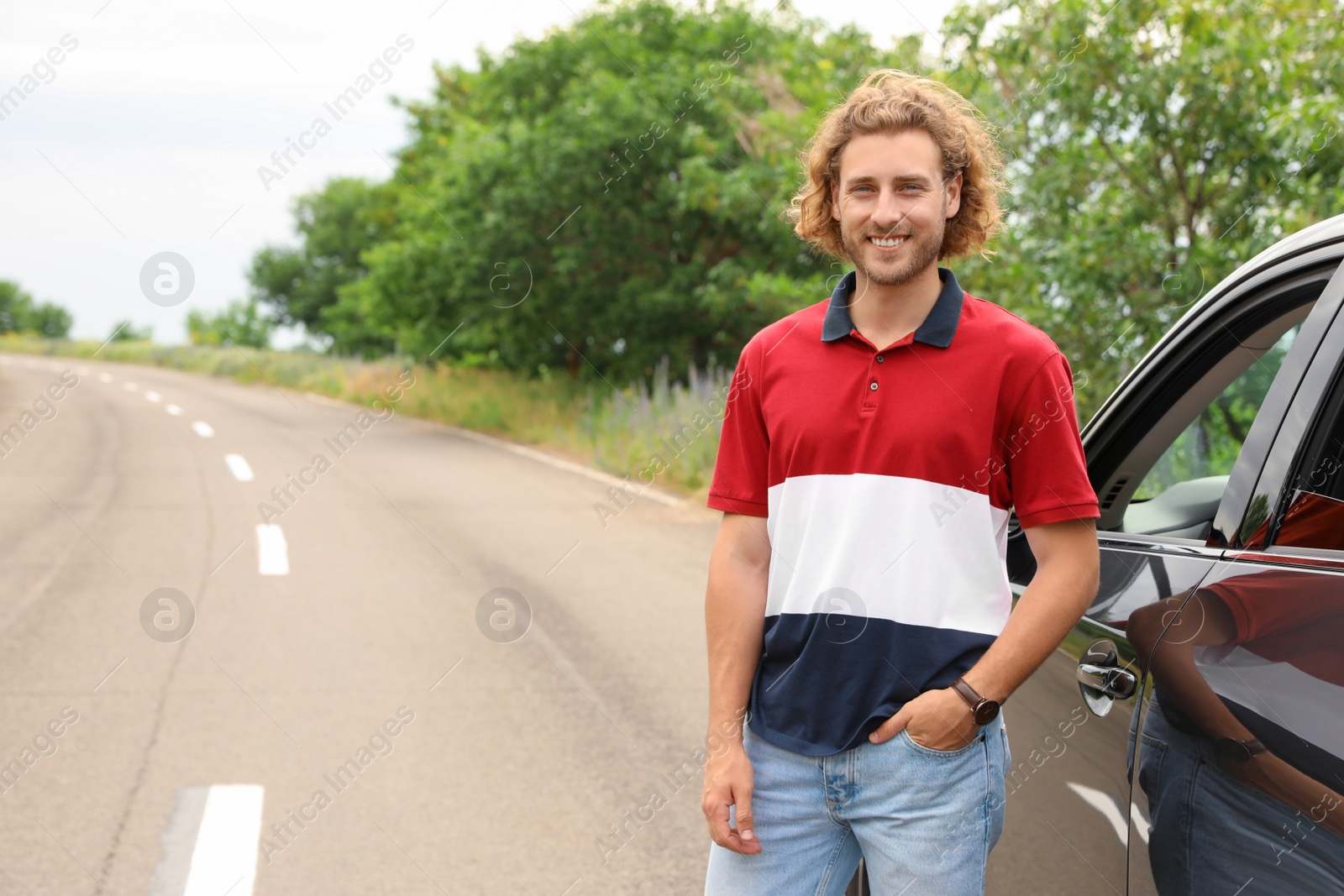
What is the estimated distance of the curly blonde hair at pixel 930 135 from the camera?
1924mm

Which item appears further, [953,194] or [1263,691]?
[953,194]

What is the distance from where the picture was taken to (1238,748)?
60.7 inches

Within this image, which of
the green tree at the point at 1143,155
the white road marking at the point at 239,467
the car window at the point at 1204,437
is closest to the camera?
the car window at the point at 1204,437

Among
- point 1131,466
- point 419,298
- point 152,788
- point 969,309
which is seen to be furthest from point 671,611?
point 419,298

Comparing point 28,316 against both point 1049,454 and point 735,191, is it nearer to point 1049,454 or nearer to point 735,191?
point 735,191

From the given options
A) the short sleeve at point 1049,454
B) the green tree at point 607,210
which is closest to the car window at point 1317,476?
the short sleeve at point 1049,454

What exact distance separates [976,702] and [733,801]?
44 centimetres

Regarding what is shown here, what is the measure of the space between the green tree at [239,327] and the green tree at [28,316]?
4721cm

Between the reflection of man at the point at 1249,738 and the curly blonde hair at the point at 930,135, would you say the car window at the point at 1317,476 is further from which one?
the curly blonde hair at the point at 930,135

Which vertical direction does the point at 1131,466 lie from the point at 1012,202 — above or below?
below

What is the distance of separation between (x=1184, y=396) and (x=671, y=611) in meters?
5.19

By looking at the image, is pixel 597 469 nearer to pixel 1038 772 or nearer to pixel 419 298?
pixel 419 298

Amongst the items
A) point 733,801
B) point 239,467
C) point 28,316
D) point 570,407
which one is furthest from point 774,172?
point 28,316

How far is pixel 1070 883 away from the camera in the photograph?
201 centimetres
